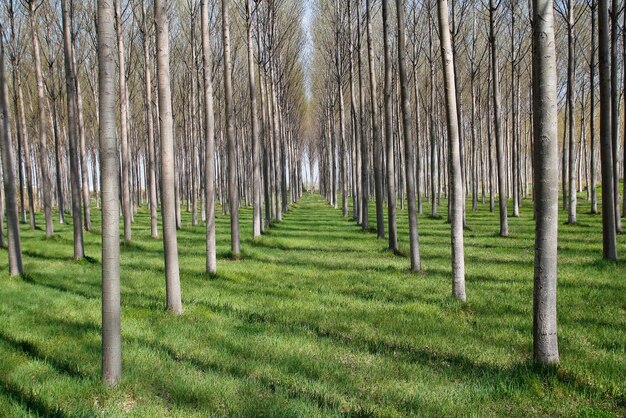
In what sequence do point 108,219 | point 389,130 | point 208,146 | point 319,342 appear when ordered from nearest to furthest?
point 108,219 < point 319,342 < point 208,146 < point 389,130

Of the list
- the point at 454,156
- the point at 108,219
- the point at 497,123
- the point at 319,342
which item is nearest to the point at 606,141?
the point at 454,156

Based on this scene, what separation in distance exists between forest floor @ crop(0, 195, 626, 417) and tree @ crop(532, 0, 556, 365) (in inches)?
12.9

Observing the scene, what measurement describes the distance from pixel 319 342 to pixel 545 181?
105 inches

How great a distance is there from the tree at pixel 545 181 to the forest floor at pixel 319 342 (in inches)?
12.9

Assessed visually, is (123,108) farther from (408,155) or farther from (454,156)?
(454,156)

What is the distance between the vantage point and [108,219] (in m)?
3.72

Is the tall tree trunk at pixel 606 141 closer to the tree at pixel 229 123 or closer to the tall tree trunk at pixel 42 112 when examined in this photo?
the tree at pixel 229 123

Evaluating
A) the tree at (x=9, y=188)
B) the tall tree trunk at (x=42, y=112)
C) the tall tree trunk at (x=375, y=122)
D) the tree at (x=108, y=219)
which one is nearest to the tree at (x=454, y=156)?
the tree at (x=108, y=219)

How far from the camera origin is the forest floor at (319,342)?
3.37m

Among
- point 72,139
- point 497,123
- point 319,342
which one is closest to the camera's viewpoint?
point 319,342

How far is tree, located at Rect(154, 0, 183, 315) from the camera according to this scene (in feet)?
19.8

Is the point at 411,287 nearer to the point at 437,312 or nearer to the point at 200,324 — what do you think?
the point at 437,312

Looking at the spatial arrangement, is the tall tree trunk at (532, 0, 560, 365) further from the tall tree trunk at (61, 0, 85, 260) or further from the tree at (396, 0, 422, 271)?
the tall tree trunk at (61, 0, 85, 260)

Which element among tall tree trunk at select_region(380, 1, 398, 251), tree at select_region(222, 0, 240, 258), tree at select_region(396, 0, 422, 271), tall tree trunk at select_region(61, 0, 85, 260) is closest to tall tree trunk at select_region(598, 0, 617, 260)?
tree at select_region(396, 0, 422, 271)
